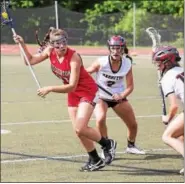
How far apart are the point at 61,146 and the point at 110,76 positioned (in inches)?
63.6

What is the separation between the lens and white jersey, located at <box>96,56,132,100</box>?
8.62 metres

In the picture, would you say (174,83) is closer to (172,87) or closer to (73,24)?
(172,87)

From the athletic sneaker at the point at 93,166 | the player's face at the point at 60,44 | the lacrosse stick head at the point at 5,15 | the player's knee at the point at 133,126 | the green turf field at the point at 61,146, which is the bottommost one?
the green turf field at the point at 61,146

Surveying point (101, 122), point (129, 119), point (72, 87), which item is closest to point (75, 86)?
point (72, 87)

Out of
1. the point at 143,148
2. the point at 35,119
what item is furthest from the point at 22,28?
the point at 143,148

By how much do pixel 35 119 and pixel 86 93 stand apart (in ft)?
15.4

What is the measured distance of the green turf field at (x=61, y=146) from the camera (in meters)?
7.61

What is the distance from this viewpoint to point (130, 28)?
3716 cm

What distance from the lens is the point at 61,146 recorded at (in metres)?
9.56

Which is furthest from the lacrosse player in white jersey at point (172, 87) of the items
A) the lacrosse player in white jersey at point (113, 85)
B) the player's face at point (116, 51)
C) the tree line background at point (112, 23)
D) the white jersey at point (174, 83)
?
the tree line background at point (112, 23)

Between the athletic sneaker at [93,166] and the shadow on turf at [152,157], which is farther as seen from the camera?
the shadow on turf at [152,157]

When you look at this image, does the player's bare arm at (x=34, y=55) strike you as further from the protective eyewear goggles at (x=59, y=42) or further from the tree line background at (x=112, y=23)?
the tree line background at (x=112, y=23)

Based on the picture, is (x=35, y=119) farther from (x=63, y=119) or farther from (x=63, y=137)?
(x=63, y=137)

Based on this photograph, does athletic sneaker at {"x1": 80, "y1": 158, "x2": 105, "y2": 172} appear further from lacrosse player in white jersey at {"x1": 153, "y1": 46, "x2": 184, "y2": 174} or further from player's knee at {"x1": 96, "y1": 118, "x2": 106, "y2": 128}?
lacrosse player in white jersey at {"x1": 153, "y1": 46, "x2": 184, "y2": 174}
